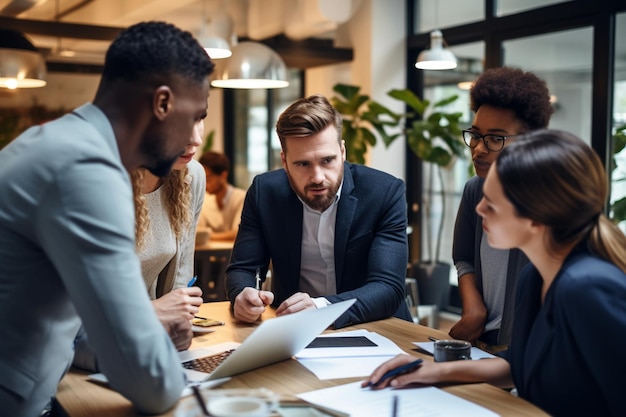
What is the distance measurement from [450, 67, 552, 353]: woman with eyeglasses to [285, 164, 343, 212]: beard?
1.50 ft

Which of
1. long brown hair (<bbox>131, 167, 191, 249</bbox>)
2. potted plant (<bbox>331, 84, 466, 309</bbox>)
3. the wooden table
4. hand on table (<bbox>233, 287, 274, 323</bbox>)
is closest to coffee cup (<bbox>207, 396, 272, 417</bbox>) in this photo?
the wooden table

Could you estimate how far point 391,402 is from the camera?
1.43 m

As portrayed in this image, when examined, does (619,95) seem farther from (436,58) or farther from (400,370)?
(400,370)

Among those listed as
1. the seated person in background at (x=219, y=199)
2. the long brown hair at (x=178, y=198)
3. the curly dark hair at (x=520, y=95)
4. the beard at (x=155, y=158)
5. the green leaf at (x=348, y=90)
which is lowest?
the seated person in background at (x=219, y=199)

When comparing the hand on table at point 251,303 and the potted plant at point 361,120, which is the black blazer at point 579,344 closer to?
the hand on table at point 251,303

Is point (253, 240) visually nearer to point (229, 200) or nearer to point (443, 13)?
point (229, 200)

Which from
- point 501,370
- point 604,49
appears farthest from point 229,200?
point 501,370

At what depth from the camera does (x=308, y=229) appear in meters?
2.46

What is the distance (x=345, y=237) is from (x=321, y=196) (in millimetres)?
163

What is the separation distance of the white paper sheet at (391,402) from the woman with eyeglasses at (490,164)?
2.20 ft

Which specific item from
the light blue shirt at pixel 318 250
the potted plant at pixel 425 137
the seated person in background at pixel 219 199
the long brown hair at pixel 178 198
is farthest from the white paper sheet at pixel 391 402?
the seated person in background at pixel 219 199

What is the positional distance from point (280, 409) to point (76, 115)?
673 mm

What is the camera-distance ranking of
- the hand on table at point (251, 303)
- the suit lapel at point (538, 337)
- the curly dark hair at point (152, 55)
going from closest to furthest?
the curly dark hair at point (152, 55) → the suit lapel at point (538, 337) → the hand on table at point (251, 303)

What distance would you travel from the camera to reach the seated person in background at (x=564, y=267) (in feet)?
4.47
